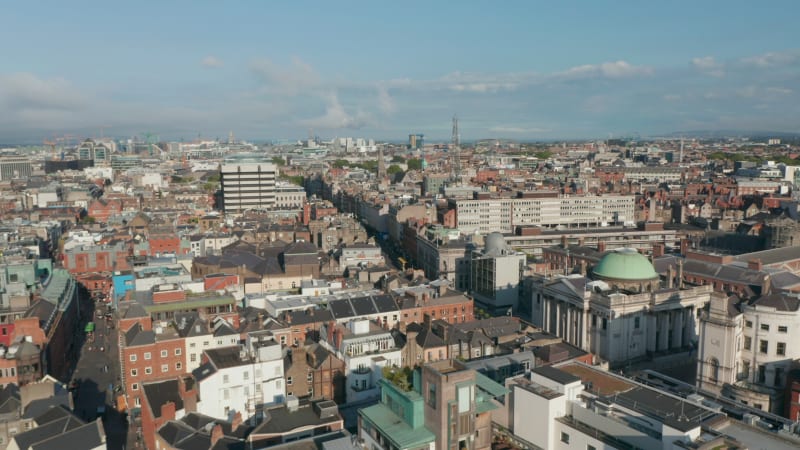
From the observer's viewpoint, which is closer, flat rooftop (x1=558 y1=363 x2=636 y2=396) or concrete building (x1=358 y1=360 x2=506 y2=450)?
concrete building (x1=358 y1=360 x2=506 y2=450)

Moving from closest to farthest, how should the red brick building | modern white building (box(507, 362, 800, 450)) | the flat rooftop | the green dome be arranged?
Answer: modern white building (box(507, 362, 800, 450)) → the flat rooftop → the red brick building → the green dome

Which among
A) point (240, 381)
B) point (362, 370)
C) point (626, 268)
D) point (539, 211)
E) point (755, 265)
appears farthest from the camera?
point (539, 211)

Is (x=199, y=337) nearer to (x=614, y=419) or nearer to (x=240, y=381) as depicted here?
(x=240, y=381)

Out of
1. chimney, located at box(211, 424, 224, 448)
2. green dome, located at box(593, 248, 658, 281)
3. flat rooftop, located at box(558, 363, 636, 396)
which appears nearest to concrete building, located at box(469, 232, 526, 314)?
green dome, located at box(593, 248, 658, 281)

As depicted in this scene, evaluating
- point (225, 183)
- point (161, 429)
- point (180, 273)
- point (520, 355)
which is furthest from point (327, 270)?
point (225, 183)

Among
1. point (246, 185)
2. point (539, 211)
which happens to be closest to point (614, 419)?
point (539, 211)

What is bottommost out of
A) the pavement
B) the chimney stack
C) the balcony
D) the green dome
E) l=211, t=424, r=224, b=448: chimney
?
the pavement

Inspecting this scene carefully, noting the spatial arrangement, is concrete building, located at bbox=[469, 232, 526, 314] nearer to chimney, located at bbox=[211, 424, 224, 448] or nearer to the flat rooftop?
the flat rooftop
